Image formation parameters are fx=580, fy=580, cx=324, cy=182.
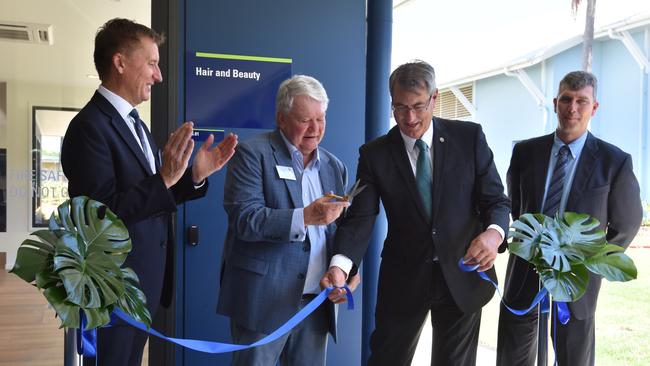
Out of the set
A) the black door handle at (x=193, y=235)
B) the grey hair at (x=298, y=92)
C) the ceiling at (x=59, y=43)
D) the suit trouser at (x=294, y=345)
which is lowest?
the suit trouser at (x=294, y=345)

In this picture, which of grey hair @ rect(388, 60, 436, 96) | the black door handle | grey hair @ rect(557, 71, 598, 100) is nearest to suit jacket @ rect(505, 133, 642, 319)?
grey hair @ rect(557, 71, 598, 100)

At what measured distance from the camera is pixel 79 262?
166 centimetres

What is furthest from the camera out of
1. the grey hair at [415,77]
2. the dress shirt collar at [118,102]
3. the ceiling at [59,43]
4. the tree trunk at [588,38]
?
the tree trunk at [588,38]

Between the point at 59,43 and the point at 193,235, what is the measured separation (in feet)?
5.35

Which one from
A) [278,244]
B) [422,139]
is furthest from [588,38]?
[278,244]

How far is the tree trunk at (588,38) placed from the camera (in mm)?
3818

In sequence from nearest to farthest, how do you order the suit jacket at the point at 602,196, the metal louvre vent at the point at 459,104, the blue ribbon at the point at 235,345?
the blue ribbon at the point at 235,345 < the suit jacket at the point at 602,196 < the metal louvre vent at the point at 459,104

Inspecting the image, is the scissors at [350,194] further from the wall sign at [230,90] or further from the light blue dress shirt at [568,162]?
the wall sign at [230,90]

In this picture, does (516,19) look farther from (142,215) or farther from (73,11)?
(142,215)

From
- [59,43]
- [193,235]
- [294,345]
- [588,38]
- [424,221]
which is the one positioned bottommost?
[294,345]

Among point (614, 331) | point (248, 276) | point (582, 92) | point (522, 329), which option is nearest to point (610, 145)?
point (582, 92)

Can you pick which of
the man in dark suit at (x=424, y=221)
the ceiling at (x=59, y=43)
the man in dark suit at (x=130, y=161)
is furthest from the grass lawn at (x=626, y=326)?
the ceiling at (x=59, y=43)

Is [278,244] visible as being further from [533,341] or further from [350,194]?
[533,341]

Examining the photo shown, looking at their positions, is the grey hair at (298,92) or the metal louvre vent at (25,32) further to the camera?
the metal louvre vent at (25,32)
